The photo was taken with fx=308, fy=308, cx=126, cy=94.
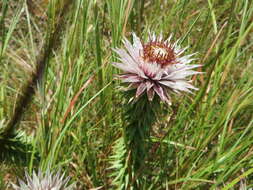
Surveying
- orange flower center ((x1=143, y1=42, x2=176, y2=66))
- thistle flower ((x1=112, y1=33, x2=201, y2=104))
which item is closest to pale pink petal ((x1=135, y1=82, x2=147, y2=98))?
thistle flower ((x1=112, y1=33, x2=201, y2=104))

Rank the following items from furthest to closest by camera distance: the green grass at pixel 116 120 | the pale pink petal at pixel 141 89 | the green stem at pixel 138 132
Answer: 1. the green grass at pixel 116 120
2. the green stem at pixel 138 132
3. the pale pink petal at pixel 141 89

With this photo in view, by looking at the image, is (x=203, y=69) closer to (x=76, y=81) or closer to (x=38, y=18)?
(x=76, y=81)

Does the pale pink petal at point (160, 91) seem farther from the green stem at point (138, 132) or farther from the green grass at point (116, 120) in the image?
the green grass at point (116, 120)

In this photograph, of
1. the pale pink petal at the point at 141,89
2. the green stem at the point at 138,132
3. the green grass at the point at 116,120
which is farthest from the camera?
the green grass at the point at 116,120

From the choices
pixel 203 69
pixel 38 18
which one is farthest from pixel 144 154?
pixel 38 18

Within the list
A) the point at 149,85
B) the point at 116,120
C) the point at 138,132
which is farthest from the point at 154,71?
the point at 116,120

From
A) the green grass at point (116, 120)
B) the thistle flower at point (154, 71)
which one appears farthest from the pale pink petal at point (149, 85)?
the green grass at point (116, 120)

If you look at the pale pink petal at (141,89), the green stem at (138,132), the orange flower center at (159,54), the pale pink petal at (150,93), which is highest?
the orange flower center at (159,54)

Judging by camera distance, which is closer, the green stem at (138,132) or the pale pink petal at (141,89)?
the pale pink petal at (141,89)

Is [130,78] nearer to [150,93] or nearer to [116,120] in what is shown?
[150,93]

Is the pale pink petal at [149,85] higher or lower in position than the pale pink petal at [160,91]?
higher
